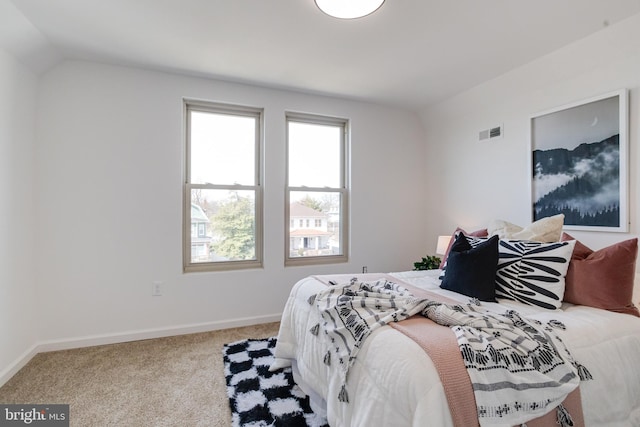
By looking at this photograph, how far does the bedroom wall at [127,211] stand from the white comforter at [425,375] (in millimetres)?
1545

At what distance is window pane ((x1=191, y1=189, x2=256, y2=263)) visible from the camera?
10.0ft

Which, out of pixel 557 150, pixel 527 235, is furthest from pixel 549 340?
pixel 557 150

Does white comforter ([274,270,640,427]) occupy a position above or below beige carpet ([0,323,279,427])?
above

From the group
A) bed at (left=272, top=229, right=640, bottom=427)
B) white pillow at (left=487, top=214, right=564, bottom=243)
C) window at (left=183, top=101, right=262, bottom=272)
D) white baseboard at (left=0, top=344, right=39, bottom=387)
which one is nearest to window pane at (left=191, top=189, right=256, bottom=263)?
window at (left=183, top=101, right=262, bottom=272)

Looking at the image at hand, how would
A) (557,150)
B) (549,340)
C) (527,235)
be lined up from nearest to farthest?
(549,340) → (527,235) → (557,150)

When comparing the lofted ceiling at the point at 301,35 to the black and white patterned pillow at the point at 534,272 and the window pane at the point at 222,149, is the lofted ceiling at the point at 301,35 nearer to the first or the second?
the window pane at the point at 222,149

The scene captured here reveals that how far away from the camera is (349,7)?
1.73m

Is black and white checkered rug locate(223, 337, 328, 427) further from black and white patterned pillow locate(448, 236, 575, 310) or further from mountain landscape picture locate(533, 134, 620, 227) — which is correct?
mountain landscape picture locate(533, 134, 620, 227)

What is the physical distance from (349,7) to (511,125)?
6.61ft

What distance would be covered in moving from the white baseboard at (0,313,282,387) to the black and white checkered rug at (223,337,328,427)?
603 mm

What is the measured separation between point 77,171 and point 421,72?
10.3 ft

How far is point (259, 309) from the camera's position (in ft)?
10.4

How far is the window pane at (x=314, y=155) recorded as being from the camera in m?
3.41

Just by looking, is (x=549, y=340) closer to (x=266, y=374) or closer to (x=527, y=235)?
(x=527, y=235)
